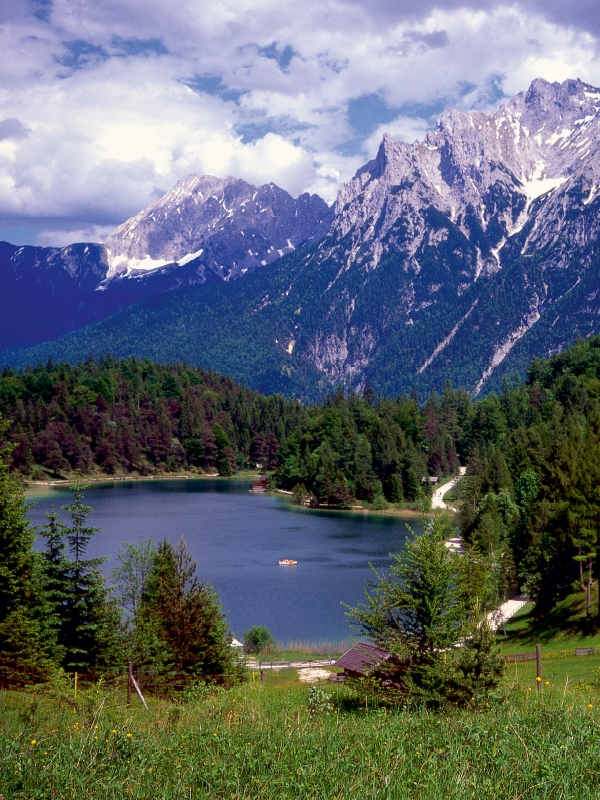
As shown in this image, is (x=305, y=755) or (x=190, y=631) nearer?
(x=305, y=755)

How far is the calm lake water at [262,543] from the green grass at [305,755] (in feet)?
101

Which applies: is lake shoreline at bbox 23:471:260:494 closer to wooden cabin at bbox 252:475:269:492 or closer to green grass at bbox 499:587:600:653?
wooden cabin at bbox 252:475:269:492

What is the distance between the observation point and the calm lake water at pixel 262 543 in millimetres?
45062

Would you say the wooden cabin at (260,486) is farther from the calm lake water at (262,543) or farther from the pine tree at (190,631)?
the pine tree at (190,631)

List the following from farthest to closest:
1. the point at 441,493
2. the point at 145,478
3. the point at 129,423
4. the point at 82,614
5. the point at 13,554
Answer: the point at 129,423
the point at 145,478
the point at 441,493
the point at 13,554
the point at 82,614

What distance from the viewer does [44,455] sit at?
403 feet

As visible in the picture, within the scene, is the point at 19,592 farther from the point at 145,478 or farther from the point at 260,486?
the point at 145,478

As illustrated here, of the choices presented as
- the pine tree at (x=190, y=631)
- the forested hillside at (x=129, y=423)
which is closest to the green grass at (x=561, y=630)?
the pine tree at (x=190, y=631)

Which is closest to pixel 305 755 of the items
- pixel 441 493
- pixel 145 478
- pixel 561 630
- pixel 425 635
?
pixel 425 635

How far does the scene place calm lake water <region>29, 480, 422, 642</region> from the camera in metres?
45.1

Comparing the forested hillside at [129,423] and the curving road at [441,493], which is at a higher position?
the forested hillside at [129,423]

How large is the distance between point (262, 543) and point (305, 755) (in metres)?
60.7

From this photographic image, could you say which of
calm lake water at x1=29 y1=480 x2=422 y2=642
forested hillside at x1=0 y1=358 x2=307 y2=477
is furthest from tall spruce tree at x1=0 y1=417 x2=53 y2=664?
forested hillside at x1=0 y1=358 x2=307 y2=477

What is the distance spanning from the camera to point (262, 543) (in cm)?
6800
